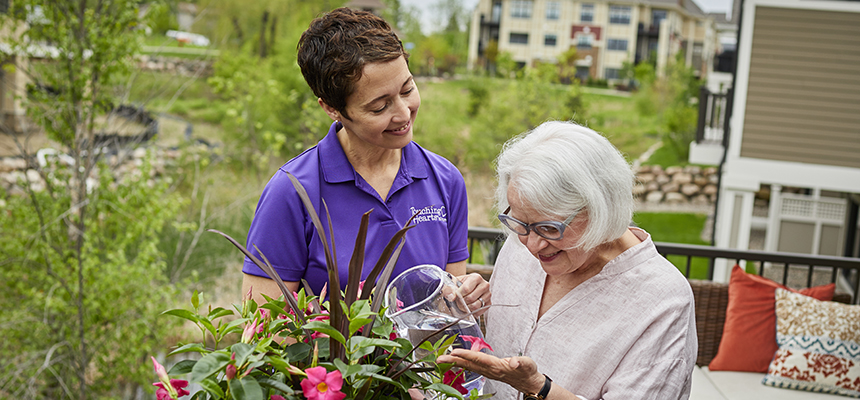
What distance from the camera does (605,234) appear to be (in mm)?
1282

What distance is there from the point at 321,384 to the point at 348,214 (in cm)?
69

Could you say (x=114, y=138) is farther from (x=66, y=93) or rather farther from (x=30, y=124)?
(x=30, y=124)

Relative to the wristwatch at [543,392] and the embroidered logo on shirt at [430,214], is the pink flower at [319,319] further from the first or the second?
the embroidered logo on shirt at [430,214]

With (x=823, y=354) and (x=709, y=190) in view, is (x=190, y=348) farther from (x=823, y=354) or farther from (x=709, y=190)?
(x=709, y=190)

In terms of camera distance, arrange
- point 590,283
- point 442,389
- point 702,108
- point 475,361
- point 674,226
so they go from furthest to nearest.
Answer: point 674,226, point 702,108, point 590,283, point 475,361, point 442,389

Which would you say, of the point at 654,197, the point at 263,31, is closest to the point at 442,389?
the point at 654,197

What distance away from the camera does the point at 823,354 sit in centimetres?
258

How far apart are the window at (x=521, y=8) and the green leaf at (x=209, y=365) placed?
32256mm

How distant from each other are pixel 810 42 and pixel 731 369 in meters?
4.89

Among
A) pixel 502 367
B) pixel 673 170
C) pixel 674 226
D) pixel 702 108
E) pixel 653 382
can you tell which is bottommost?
pixel 674 226

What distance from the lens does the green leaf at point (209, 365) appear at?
71cm

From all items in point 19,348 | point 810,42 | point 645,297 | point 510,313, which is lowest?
point 19,348

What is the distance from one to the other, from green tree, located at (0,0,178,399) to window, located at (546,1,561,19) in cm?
2941

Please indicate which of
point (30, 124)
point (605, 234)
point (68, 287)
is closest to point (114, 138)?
point (30, 124)
